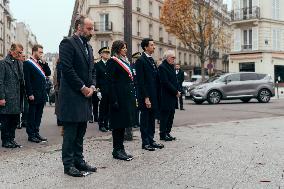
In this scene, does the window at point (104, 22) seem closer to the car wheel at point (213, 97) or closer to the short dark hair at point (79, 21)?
the car wheel at point (213, 97)

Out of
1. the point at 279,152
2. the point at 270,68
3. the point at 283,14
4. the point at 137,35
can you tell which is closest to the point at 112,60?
the point at 279,152

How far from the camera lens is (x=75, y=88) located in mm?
5441

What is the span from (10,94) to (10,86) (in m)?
0.15

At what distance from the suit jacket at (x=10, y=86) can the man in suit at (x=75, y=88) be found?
2.60 m

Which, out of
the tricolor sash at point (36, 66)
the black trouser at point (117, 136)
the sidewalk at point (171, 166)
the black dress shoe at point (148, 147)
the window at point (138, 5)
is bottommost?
the sidewalk at point (171, 166)

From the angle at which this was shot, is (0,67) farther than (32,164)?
Yes

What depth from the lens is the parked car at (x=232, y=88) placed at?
22031 mm

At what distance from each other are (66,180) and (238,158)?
2.75 meters

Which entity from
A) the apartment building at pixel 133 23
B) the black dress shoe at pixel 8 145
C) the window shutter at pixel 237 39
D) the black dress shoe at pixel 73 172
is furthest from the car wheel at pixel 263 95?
the apartment building at pixel 133 23

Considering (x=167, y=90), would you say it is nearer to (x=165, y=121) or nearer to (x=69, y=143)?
(x=165, y=121)

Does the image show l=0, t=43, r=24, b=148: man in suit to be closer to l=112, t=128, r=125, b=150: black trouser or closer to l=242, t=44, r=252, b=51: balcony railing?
l=112, t=128, r=125, b=150: black trouser

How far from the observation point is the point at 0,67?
7.88m

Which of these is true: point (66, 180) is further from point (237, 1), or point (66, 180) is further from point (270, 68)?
point (237, 1)

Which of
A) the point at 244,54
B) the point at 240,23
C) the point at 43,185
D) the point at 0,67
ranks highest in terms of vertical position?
the point at 240,23
